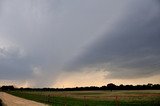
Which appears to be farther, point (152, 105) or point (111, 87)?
point (111, 87)

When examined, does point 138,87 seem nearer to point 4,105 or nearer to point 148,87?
point 148,87

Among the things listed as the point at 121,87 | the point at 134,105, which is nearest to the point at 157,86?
the point at 121,87

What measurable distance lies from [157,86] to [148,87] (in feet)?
15.9

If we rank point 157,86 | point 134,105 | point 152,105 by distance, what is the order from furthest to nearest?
point 157,86
point 134,105
point 152,105

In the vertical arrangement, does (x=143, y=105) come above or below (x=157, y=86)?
below

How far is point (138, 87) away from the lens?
167500 mm

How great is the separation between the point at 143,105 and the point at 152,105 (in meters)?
1.13

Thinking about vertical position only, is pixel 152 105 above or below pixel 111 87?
below

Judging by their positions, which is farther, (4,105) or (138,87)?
(138,87)

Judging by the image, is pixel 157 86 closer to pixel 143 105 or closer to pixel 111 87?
pixel 111 87

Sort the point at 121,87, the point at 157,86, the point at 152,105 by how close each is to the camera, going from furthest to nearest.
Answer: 1. the point at 121,87
2. the point at 157,86
3. the point at 152,105

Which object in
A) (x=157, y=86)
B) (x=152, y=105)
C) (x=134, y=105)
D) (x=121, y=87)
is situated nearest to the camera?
(x=152, y=105)

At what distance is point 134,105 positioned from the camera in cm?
3919

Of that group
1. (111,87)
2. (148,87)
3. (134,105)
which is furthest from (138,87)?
(134,105)
